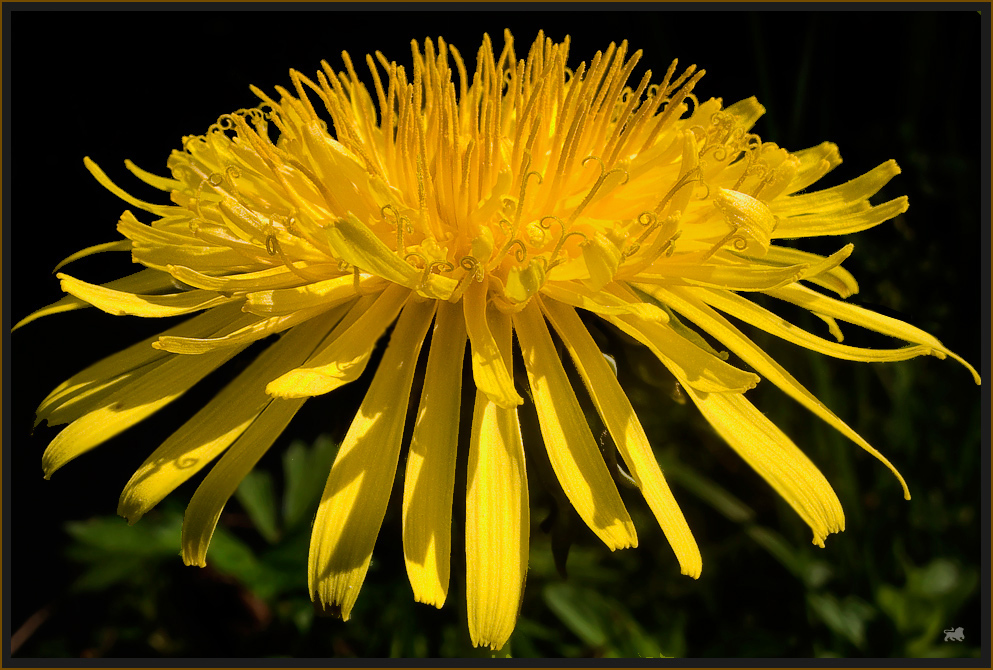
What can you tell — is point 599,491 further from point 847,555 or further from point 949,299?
point 949,299

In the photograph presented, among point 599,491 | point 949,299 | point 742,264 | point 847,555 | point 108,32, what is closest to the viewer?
point 599,491

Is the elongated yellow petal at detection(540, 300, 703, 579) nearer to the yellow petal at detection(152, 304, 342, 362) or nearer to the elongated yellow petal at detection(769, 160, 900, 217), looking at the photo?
the yellow petal at detection(152, 304, 342, 362)

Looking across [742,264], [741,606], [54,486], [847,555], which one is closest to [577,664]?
[742,264]

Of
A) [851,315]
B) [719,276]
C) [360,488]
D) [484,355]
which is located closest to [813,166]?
[851,315]

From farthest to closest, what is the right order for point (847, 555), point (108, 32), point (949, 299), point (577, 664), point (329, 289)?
point (108, 32) → point (949, 299) → point (847, 555) → point (577, 664) → point (329, 289)

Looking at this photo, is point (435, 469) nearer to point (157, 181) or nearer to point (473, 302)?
point (473, 302)

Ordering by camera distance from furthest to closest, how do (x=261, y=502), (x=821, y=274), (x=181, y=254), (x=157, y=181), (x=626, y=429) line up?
(x=261, y=502) → (x=157, y=181) → (x=821, y=274) → (x=181, y=254) → (x=626, y=429)

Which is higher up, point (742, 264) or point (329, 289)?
point (329, 289)
